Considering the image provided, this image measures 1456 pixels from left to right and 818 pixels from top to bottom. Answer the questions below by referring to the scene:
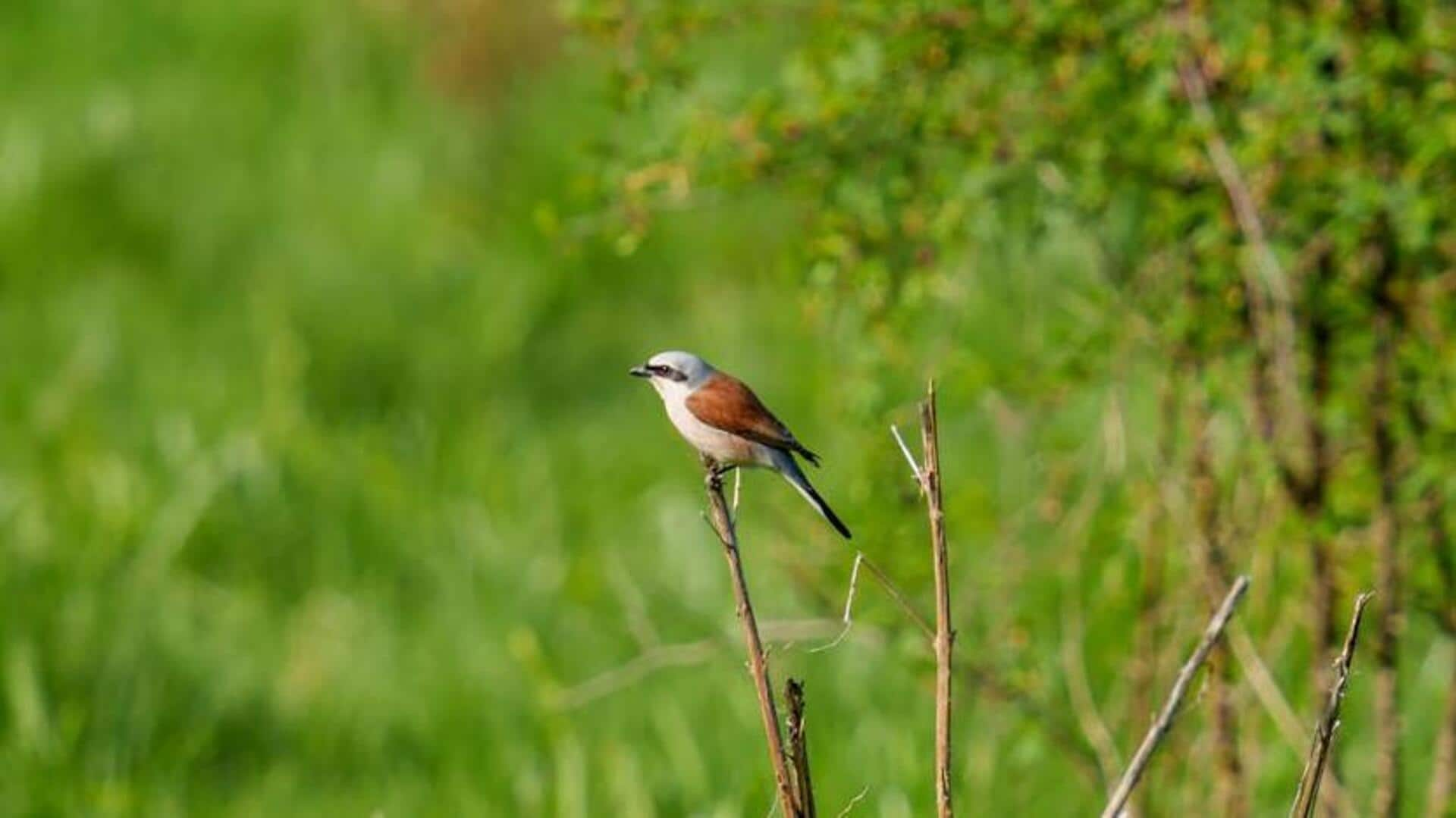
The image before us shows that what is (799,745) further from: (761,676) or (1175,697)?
(1175,697)

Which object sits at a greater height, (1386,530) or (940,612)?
(1386,530)

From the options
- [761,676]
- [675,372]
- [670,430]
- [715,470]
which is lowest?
[761,676]

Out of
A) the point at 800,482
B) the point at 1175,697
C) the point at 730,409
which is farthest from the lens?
the point at 800,482

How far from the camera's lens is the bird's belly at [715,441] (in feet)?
11.2

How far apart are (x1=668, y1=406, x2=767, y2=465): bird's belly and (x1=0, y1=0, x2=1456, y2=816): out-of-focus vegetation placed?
966mm

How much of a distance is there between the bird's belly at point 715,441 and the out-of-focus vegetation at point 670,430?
0.97m

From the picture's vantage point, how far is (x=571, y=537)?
778cm

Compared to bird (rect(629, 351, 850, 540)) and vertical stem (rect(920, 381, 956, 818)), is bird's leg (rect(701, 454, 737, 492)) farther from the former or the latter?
vertical stem (rect(920, 381, 956, 818))

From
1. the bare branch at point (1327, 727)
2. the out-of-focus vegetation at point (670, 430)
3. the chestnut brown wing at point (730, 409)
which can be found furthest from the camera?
the out-of-focus vegetation at point (670, 430)

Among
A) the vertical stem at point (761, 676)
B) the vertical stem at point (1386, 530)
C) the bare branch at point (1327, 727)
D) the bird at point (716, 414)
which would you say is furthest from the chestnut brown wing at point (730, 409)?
the vertical stem at point (1386, 530)

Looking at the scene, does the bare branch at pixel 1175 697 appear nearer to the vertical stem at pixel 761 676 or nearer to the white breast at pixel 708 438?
the vertical stem at pixel 761 676

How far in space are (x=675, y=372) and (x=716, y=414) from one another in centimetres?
8

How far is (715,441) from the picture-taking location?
3445 millimetres


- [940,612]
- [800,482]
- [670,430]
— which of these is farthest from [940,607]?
[670,430]
